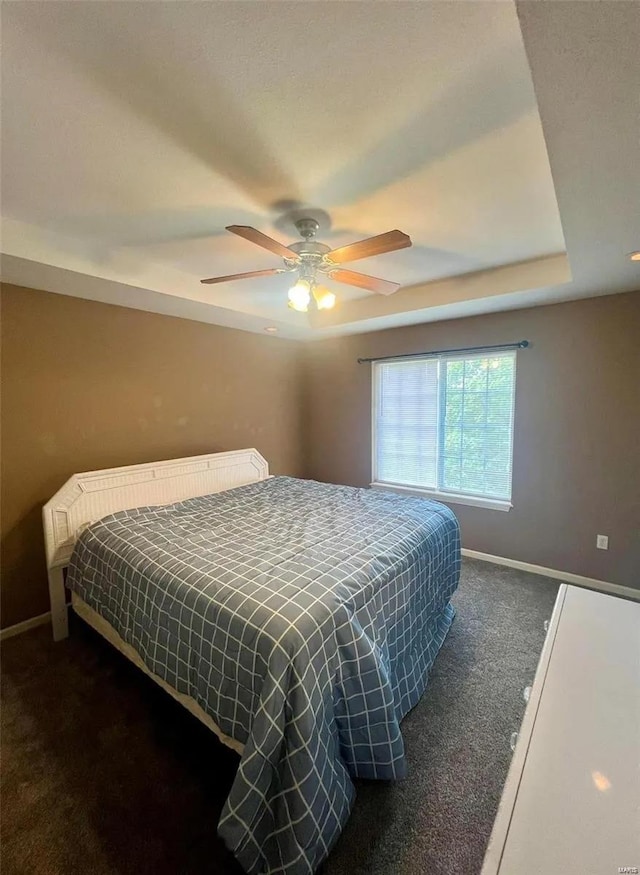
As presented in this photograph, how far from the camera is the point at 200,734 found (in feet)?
5.52

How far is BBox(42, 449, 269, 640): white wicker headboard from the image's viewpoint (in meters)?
2.34

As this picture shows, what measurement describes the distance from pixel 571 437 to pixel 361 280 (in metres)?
2.15

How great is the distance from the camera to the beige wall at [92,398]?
96.1 inches

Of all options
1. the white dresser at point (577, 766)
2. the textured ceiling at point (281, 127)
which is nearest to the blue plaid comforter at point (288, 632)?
the white dresser at point (577, 766)

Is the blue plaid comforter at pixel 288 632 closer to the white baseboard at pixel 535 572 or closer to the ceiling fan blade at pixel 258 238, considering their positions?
the white baseboard at pixel 535 572

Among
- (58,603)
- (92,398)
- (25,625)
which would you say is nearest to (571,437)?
(92,398)

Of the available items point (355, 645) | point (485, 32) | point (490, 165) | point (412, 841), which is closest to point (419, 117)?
point (485, 32)

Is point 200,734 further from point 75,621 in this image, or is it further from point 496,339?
point 496,339

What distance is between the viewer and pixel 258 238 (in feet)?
5.33

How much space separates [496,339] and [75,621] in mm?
4049

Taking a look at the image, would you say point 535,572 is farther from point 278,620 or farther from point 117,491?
point 117,491

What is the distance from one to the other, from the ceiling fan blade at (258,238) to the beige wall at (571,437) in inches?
88.0

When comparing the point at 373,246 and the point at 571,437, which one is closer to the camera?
the point at 373,246

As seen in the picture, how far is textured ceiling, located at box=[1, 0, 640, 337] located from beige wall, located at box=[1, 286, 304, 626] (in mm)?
354
